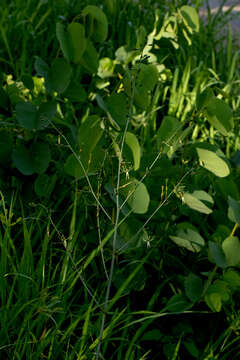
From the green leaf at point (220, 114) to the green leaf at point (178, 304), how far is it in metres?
0.41

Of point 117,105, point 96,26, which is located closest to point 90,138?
point 117,105

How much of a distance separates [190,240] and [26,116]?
493mm

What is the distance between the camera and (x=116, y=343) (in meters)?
1.25

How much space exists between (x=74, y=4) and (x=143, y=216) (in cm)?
145

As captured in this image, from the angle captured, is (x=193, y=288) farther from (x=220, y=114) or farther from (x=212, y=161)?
(x=220, y=114)

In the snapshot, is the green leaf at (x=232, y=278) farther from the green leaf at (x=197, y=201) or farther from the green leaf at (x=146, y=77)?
the green leaf at (x=146, y=77)

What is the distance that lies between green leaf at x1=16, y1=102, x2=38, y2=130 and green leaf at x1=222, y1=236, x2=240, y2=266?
0.52 meters

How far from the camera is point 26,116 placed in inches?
50.5

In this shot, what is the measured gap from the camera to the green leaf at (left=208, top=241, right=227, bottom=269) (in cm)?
118

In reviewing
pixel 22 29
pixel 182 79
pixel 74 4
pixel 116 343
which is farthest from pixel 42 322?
pixel 74 4

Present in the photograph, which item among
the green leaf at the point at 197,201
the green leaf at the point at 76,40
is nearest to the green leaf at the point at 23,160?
the green leaf at the point at 76,40

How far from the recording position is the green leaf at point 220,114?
1.25 meters

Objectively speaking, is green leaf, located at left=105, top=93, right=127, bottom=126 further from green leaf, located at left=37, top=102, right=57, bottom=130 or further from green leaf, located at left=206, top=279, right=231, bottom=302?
green leaf, located at left=206, top=279, right=231, bottom=302

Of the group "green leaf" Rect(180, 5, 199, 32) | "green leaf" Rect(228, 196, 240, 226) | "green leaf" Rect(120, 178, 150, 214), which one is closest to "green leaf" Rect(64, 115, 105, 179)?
"green leaf" Rect(120, 178, 150, 214)
